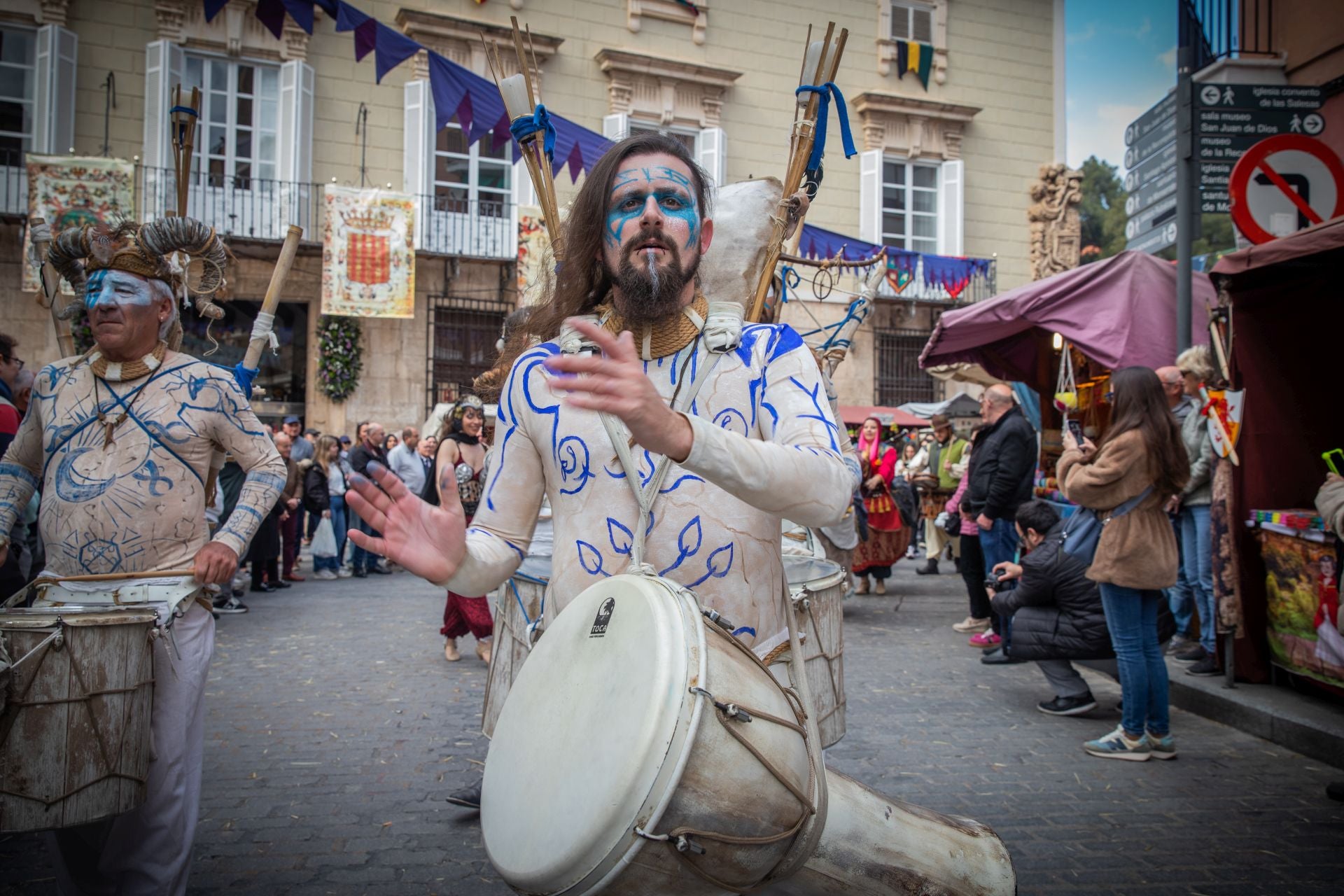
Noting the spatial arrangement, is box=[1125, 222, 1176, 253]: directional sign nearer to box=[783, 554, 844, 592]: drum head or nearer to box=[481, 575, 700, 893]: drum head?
box=[783, 554, 844, 592]: drum head

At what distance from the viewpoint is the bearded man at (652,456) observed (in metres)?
1.94

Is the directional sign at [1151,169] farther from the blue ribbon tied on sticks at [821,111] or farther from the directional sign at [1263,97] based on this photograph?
the blue ribbon tied on sticks at [821,111]

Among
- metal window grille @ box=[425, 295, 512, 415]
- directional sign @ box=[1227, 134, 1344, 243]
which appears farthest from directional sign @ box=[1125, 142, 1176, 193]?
metal window grille @ box=[425, 295, 512, 415]

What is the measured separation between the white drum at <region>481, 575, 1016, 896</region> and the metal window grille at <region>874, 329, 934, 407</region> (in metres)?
19.1

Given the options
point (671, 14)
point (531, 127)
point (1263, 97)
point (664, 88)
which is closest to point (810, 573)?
point (531, 127)

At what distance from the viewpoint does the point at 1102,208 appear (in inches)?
2055

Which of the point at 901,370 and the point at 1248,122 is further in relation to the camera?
the point at 901,370

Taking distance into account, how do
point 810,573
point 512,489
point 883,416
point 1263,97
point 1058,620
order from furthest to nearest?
point 883,416 → point 1263,97 → point 1058,620 → point 810,573 → point 512,489

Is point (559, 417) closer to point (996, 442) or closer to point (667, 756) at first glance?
point (667, 756)

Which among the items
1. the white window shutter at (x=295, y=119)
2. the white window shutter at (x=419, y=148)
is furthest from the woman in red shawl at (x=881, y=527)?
the white window shutter at (x=295, y=119)

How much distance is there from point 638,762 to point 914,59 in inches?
830

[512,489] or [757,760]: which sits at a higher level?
[512,489]

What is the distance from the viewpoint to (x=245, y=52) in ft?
52.8

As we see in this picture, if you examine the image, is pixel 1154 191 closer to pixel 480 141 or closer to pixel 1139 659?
pixel 1139 659
